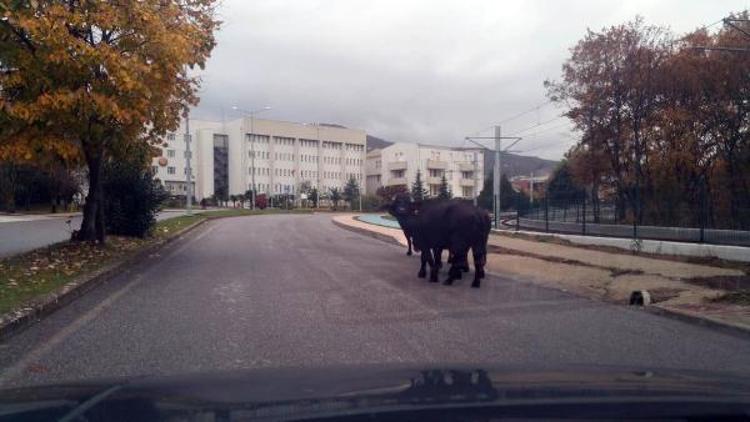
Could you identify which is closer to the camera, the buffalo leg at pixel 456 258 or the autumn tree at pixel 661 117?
the buffalo leg at pixel 456 258

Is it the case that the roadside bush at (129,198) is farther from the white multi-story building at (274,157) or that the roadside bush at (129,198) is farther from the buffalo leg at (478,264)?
the white multi-story building at (274,157)

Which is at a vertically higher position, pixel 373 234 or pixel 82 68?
pixel 82 68

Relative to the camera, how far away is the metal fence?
17797 millimetres

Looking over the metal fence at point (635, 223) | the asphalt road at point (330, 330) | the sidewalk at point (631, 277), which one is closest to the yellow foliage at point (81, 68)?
the asphalt road at point (330, 330)

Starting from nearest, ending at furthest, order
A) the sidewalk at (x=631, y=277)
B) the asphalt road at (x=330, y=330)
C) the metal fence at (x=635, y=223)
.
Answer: the asphalt road at (x=330, y=330), the sidewalk at (x=631, y=277), the metal fence at (x=635, y=223)

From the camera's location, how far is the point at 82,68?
13133 mm

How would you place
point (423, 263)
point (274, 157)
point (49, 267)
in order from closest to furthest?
1. point (49, 267)
2. point (423, 263)
3. point (274, 157)

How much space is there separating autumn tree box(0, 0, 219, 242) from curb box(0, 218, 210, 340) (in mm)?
2611

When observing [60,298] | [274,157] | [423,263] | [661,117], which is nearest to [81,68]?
[60,298]

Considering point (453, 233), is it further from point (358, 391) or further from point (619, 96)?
point (619, 96)

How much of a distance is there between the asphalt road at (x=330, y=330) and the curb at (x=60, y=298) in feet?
0.57

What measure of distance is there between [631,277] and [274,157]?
93.3 meters

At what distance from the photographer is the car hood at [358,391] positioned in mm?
3180

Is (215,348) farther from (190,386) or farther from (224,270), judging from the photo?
(224,270)
